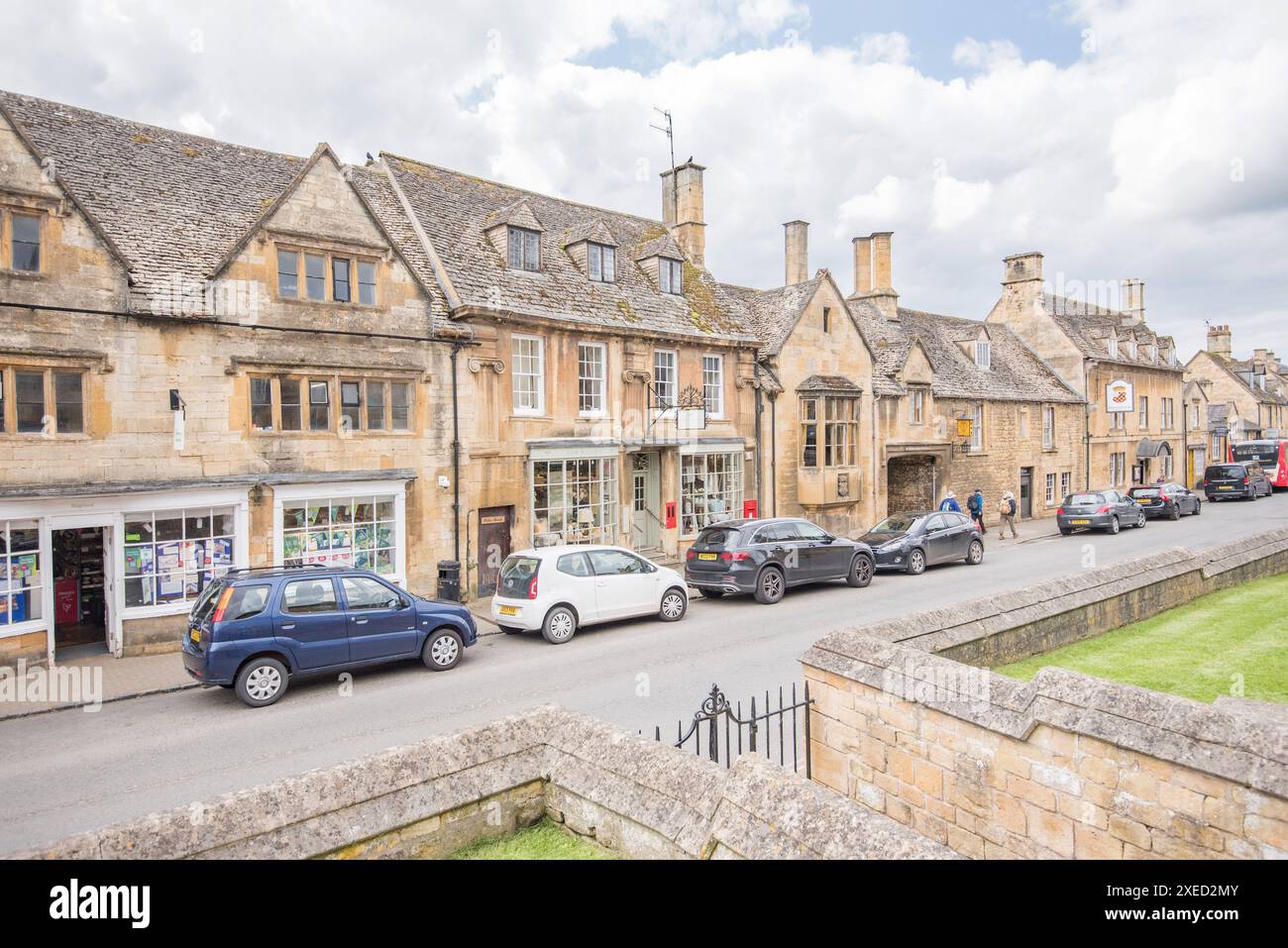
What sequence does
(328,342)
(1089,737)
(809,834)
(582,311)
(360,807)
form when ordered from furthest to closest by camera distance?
(582,311), (328,342), (1089,737), (360,807), (809,834)

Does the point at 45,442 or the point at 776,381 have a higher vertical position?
the point at 776,381

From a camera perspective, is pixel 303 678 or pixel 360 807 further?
pixel 303 678

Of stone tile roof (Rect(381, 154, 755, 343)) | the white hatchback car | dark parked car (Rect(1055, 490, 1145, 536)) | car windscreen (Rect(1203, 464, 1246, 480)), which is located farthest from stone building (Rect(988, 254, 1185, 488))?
the white hatchback car

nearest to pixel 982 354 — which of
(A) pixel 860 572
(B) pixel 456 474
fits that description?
(A) pixel 860 572

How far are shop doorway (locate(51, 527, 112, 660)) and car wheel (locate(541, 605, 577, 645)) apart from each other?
8.25 meters

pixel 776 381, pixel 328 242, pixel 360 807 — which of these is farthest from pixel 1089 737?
pixel 776 381

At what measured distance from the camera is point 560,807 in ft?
18.6

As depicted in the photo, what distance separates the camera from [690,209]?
2820cm

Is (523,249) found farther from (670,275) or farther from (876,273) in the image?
(876,273)

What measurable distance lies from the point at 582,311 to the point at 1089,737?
701 inches

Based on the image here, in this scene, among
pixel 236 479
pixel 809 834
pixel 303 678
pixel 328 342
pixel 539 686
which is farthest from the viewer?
pixel 328 342

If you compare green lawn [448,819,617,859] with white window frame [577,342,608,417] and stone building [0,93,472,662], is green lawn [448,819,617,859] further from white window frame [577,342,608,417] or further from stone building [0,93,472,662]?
white window frame [577,342,608,417]

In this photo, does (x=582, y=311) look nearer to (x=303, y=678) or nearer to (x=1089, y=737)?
(x=303, y=678)

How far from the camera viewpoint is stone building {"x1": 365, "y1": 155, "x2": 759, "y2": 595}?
19594 mm
